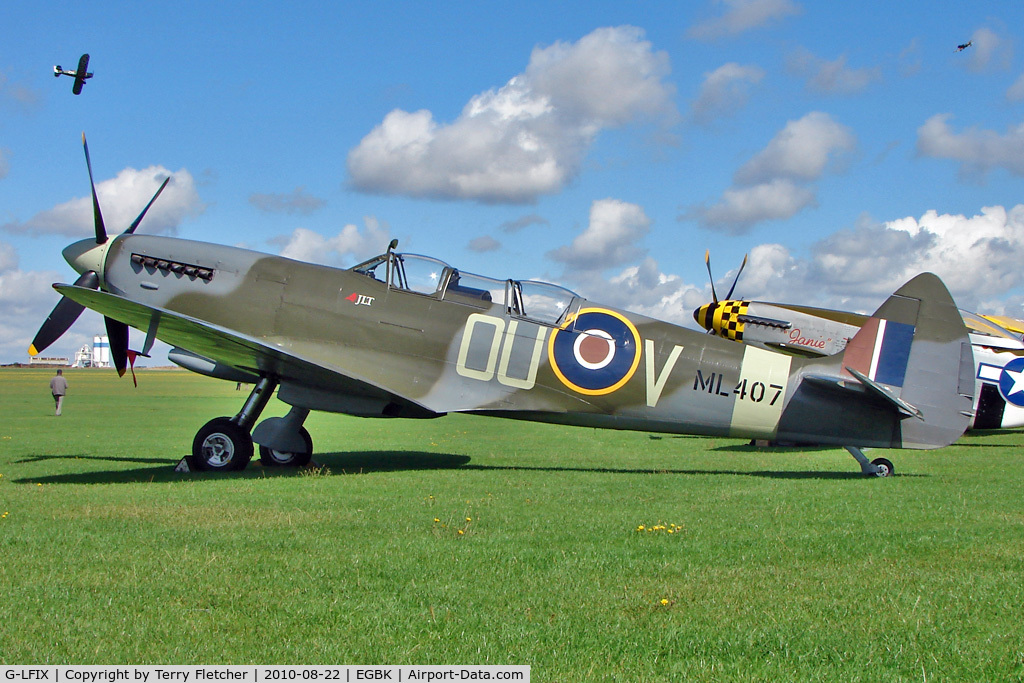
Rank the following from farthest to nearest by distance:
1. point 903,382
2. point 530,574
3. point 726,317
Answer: point 726,317 → point 903,382 → point 530,574

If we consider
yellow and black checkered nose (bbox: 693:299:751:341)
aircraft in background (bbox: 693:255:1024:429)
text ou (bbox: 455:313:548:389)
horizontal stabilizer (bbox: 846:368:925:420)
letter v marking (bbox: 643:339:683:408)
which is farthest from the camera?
yellow and black checkered nose (bbox: 693:299:751:341)

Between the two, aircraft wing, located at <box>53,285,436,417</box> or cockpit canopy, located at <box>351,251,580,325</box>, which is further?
cockpit canopy, located at <box>351,251,580,325</box>

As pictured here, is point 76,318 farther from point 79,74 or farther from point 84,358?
point 84,358

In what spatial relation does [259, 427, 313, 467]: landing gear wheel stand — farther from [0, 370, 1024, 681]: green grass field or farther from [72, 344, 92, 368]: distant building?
[72, 344, 92, 368]: distant building

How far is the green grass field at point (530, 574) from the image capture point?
10.7 feet

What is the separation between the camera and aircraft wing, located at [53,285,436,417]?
28.0 feet

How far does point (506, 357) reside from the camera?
984 cm

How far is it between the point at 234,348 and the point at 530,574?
585 centimetres

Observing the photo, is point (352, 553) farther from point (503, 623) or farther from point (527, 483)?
point (527, 483)

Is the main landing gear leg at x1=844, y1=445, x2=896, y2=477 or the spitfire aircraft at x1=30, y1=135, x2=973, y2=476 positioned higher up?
the spitfire aircraft at x1=30, y1=135, x2=973, y2=476

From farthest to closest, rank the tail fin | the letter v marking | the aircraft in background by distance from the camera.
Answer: the aircraft in background → the letter v marking → the tail fin

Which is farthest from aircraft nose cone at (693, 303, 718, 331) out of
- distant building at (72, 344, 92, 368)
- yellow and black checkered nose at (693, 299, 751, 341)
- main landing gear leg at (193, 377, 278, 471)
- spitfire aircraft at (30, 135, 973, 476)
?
distant building at (72, 344, 92, 368)

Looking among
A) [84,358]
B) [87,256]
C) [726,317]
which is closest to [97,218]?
[87,256]

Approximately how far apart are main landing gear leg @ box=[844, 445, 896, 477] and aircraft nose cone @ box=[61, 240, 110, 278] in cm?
957
